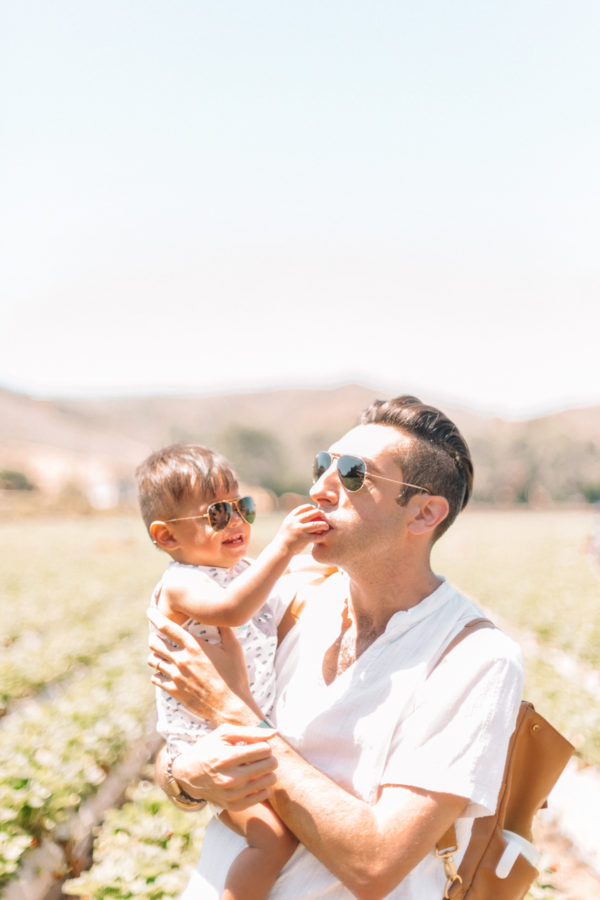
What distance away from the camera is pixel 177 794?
2.38 metres

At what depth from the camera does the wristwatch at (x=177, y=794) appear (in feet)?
7.73

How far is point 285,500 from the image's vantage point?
78.3m

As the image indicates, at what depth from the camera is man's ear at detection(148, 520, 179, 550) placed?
268 cm

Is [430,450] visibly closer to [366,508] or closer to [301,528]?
[366,508]

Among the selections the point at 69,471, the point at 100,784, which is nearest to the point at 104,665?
the point at 100,784

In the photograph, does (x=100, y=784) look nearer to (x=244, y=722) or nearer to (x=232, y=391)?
(x=244, y=722)

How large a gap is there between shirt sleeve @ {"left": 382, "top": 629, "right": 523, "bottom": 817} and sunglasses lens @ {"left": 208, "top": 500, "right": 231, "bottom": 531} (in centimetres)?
89

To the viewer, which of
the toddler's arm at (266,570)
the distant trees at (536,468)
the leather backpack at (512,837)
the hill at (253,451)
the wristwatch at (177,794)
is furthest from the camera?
the distant trees at (536,468)

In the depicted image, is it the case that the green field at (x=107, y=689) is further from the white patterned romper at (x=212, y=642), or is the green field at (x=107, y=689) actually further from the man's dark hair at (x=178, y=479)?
the man's dark hair at (x=178, y=479)

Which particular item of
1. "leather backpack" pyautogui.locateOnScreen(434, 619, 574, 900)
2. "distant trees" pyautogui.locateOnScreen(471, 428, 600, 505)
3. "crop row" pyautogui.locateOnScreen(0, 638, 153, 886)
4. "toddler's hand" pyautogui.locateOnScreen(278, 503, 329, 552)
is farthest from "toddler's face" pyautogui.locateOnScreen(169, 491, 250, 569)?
"distant trees" pyautogui.locateOnScreen(471, 428, 600, 505)

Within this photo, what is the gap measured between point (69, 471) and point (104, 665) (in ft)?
268

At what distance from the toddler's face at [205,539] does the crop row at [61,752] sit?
1947mm

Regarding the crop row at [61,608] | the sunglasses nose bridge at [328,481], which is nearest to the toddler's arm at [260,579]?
the sunglasses nose bridge at [328,481]

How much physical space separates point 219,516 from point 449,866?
1.24 m
